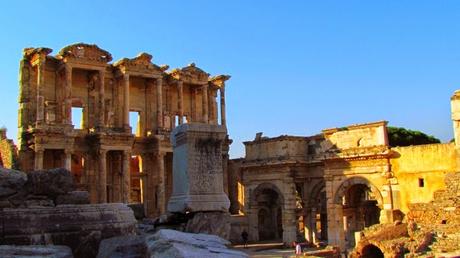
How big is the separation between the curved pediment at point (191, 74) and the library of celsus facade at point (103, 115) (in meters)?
0.06

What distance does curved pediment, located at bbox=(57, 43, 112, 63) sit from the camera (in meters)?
25.6

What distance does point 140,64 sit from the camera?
92.1 ft

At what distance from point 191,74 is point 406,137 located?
23.7 meters

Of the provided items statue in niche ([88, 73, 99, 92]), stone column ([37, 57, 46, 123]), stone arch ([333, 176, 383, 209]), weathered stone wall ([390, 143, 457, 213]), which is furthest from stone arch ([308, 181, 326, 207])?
stone column ([37, 57, 46, 123])

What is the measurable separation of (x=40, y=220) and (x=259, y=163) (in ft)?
72.6

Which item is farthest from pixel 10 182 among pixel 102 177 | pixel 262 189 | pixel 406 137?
pixel 406 137

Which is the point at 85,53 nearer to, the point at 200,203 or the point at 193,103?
the point at 193,103

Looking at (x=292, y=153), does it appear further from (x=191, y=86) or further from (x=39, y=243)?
(x=39, y=243)

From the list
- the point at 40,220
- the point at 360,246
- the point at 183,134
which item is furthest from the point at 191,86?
the point at 40,220

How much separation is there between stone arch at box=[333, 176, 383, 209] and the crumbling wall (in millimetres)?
16194

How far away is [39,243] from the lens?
6.45 meters

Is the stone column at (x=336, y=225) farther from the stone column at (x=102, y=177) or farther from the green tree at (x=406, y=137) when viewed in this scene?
the green tree at (x=406, y=137)

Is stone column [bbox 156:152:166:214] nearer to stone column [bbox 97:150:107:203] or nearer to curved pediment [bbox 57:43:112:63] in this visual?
stone column [bbox 97:150:107:203]

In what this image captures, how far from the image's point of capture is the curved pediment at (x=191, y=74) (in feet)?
98.8
